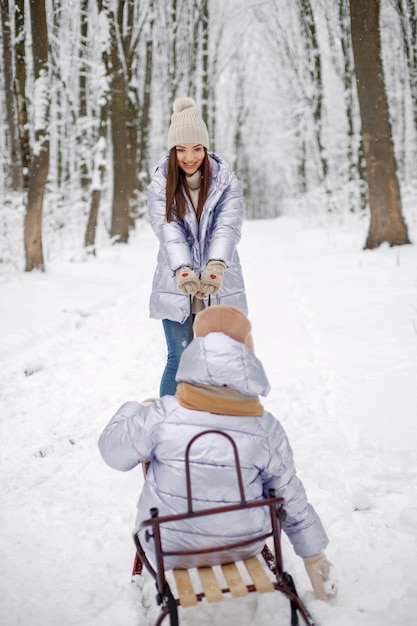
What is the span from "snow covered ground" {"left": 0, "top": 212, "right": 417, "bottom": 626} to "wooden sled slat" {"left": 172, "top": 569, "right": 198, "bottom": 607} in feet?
1.02

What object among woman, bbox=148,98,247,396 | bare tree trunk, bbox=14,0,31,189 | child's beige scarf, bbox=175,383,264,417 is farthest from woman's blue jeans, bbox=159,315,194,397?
bare tree trunk, bbox=14,0,31,189

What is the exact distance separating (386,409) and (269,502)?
2.57 m

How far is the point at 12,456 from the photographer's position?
134 inches

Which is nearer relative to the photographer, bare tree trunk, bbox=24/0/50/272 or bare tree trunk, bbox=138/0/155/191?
bare tree trunk, bbox=24/0/50/272

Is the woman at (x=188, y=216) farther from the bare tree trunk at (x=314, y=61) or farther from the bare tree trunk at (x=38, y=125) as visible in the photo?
the bare tree trunk at (x=314, y=61)

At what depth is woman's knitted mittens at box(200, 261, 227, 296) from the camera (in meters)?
2.59

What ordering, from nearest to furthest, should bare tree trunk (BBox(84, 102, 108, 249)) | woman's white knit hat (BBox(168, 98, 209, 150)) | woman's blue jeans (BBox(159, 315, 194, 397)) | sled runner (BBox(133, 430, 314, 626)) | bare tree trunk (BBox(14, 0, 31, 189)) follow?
sled runner (BBox(133, 430, 314, 626))
woman's white knit hat (BBox(168, 98, 209, 150))
woman's blue jeans (BBox(159, 315, 194, 397))
bare tree trunk (BBox(14, 0, 31, 189))
bare tree trunk (BBox(84, 102, 108, 249))

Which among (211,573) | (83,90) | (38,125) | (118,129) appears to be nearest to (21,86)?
(38,125)

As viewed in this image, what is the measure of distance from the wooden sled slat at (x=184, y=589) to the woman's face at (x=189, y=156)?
7.12 ft

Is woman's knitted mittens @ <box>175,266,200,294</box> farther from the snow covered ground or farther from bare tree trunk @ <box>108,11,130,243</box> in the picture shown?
bare tree trunk @ <box>108,11,130,243</box>

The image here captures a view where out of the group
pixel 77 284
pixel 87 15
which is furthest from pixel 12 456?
pixel 87 15

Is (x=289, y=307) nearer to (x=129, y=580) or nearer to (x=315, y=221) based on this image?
(x=129, y=580)

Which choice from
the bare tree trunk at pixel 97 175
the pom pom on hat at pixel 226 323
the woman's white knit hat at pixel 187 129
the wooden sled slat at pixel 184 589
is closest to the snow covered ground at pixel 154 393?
the wooden sled slat at pixel 184 589

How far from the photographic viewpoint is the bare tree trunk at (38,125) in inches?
345
